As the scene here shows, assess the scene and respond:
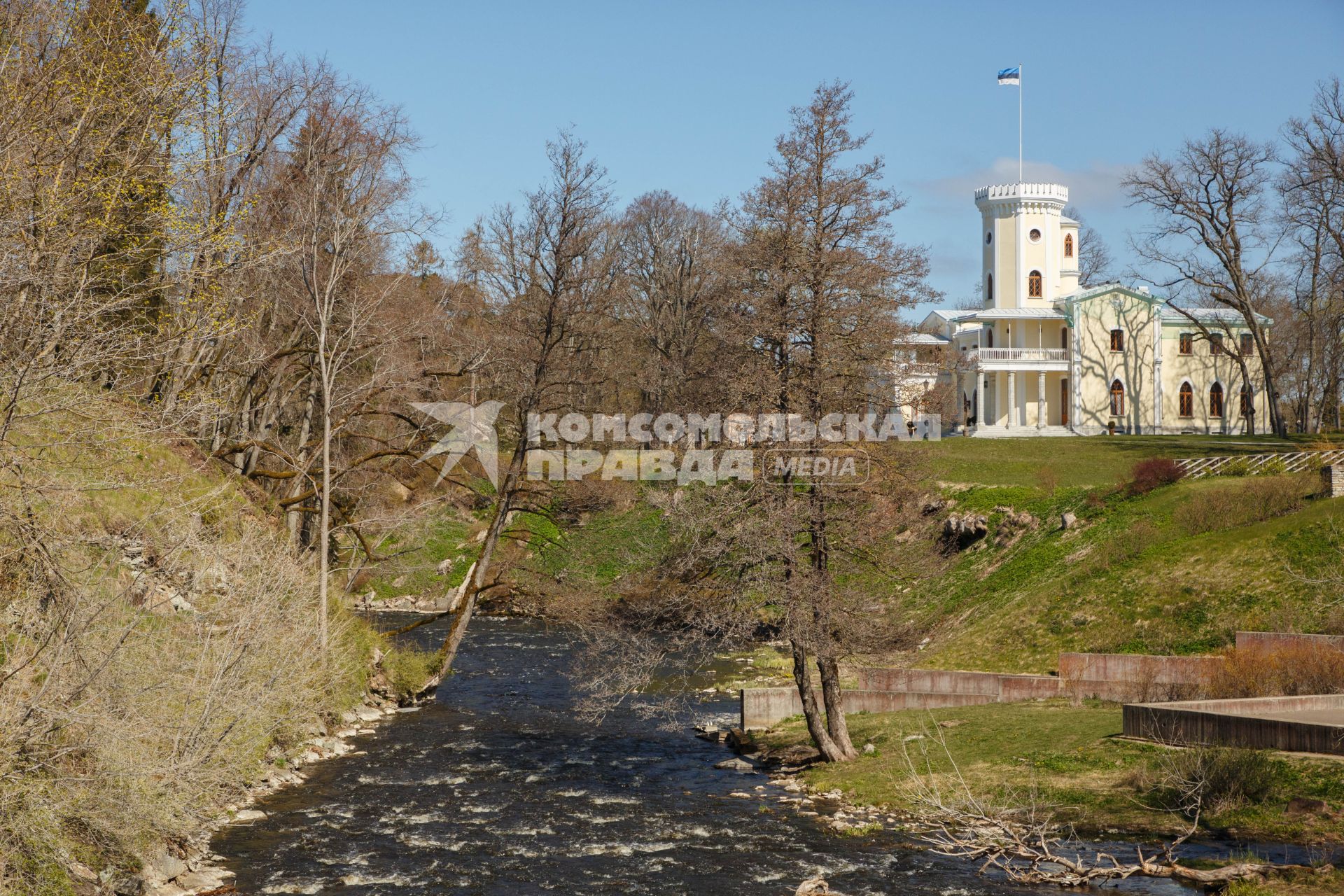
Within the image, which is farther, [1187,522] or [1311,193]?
[1311,193]

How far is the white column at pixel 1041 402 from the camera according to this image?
63812 millimetres

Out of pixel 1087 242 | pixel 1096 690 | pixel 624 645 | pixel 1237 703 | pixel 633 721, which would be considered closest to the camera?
pixel 1237 703

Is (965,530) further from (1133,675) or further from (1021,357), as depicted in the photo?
(1021,357)

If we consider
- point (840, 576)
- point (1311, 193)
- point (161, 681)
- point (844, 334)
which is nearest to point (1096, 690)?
point (840, 576)

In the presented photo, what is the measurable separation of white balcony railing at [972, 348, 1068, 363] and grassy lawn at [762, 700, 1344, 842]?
4321cm

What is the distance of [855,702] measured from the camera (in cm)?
2466

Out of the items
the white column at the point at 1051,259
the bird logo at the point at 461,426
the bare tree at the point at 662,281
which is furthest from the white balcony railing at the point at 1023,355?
the bird logo at the point at 461,426

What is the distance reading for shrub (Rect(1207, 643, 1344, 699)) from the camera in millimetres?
19719

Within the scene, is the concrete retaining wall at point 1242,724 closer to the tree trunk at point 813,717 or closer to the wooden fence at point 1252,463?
the tree trunk at point 813,717

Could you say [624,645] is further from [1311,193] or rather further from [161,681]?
[1311,193]

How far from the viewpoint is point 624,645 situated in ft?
66.1

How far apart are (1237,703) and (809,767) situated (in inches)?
280

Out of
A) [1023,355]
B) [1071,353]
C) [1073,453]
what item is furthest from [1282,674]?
[1071,353]

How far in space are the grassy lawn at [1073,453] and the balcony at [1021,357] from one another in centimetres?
651
